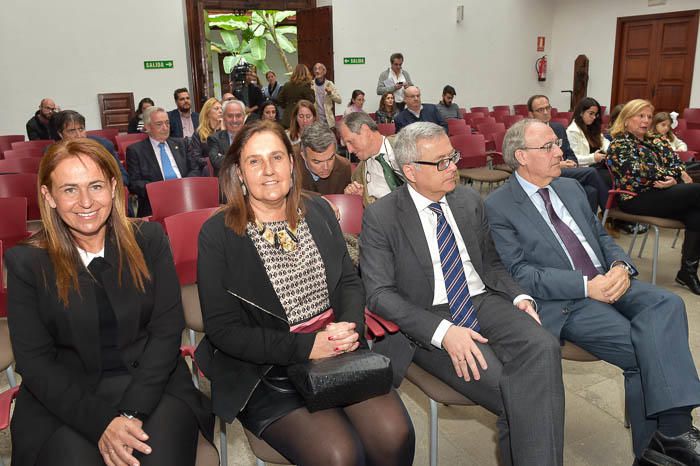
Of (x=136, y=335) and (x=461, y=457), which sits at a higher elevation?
(x=136, y=335)

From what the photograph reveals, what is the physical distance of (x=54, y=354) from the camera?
1.62 metres

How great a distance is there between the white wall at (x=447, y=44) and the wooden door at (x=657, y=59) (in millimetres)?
2020

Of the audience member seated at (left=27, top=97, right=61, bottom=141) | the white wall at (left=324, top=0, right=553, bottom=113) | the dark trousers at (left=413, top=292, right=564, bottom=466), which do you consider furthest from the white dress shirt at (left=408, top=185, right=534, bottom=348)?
the white wall at (left=324, top=0, right=553, bottom=113)

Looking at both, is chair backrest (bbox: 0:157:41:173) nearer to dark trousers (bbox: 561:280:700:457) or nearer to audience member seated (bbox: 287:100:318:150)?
audience member seated (bbox: 287:100:318:150)

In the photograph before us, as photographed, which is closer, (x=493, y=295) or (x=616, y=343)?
(x=616, y=343)

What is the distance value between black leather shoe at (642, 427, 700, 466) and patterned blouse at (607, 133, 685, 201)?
238 centimetres

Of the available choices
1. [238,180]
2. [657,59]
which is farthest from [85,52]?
[657,59]

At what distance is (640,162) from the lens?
3.87 m

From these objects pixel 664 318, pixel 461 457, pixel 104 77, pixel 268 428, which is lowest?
pixel 461 457

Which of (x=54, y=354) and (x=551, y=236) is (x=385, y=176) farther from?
(x=54, y=354)

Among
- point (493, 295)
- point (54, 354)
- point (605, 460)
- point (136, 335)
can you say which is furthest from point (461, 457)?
point (54, 354)

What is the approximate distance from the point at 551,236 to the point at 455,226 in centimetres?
44

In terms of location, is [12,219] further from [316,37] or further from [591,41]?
[591,41]

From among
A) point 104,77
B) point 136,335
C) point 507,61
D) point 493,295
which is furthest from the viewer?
point 507,61
